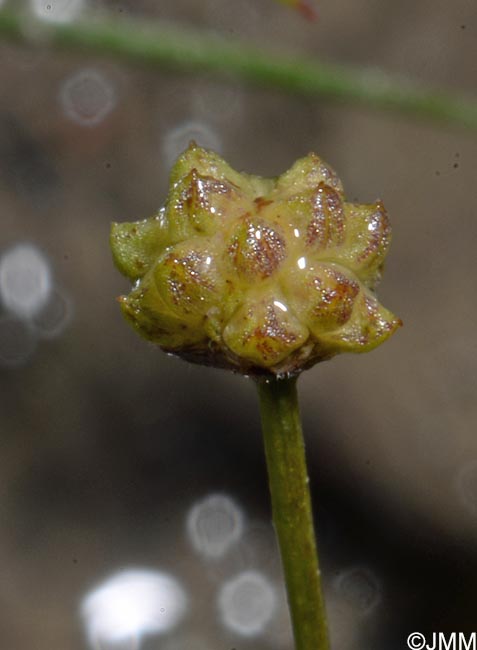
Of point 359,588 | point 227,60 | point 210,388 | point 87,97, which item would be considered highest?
point 87,97

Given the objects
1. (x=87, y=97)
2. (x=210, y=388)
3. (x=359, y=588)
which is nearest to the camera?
(x=359, y=588)

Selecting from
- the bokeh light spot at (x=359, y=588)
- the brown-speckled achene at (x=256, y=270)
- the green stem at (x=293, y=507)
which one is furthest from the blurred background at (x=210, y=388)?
the brown-speckled achene at (x=256, y=270)

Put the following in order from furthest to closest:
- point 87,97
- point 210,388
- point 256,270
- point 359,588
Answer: point 87,97, point 210,388, point 359,588, point 256,270

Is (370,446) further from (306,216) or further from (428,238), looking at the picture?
(306,216)

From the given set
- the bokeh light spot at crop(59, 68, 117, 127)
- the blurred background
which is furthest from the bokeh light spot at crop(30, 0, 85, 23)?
the bokeh light spot at crop(59, 68, 117, 127)

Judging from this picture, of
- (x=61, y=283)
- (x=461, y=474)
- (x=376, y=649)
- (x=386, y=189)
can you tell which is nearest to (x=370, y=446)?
(x=461, y=474)

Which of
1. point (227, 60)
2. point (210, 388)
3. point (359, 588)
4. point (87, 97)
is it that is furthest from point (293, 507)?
point (87, 97)

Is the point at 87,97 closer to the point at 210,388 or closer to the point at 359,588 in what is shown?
the point at 210,388
